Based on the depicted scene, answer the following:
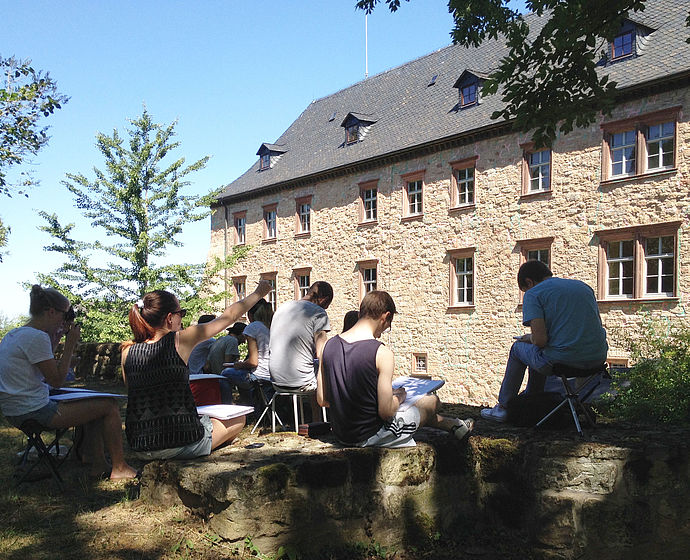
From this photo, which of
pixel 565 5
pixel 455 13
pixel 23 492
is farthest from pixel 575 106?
pixel 23 492

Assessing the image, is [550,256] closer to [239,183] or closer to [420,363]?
[420,363]

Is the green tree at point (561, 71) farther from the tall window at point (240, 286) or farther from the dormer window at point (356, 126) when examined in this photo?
the tall window at point (240, 286)

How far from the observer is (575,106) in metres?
8.01

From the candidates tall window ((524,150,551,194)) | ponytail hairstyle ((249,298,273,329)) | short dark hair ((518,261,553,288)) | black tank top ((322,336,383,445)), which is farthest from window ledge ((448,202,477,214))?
black tank top ((322,336,383,445))

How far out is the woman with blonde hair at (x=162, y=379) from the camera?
14.6 ft

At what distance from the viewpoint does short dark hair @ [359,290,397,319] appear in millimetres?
4441

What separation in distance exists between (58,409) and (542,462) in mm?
3704

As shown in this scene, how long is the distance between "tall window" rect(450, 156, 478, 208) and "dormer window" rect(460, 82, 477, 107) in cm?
247

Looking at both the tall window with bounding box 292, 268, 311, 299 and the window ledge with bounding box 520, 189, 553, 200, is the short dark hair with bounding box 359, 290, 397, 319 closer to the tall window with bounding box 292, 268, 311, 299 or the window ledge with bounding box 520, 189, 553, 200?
the window ledge with bounding box 520, 189, 553, 200

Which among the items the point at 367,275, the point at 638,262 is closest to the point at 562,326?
the point at 638,262

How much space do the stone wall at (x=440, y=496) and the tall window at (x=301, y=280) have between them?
74.0 ft

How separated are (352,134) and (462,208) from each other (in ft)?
25.9

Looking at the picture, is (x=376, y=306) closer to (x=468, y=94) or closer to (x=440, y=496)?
(x=440, y=496)

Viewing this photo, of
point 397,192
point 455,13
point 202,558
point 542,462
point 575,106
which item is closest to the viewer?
point 202,558
